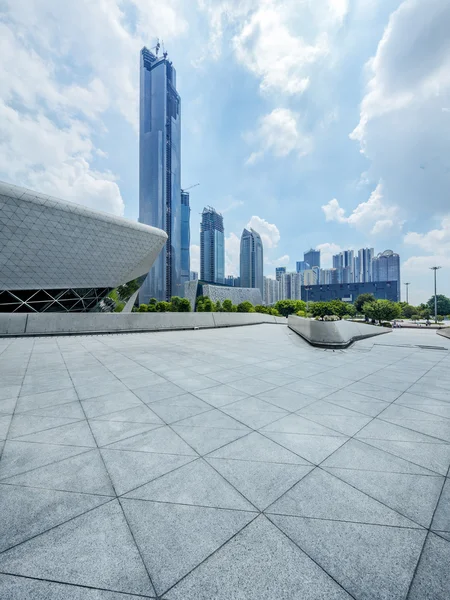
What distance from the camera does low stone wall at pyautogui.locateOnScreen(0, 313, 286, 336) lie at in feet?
51.4

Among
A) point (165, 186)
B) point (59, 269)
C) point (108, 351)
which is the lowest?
point (108, 351)

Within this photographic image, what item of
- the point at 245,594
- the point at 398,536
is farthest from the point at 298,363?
the point at 245,594

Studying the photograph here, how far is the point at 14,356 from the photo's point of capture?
9453 mm

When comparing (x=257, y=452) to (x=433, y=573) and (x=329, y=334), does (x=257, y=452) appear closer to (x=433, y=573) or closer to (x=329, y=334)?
(x=433, y=573)

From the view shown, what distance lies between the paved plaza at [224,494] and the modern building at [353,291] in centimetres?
15912

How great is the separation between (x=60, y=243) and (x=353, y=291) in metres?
171

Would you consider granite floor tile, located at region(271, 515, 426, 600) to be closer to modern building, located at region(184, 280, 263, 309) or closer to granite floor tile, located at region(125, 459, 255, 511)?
granite floor tile, located at region(125, 459, 255, 511)

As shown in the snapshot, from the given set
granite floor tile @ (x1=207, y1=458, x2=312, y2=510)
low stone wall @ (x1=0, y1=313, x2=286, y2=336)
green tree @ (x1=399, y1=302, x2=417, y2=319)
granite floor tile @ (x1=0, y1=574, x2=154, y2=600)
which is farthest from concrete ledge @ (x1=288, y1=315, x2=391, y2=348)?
green tree @ (x1=399, y1=302, x2=417, y2=319)

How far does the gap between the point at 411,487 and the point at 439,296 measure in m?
111

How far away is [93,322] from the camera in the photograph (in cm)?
1773

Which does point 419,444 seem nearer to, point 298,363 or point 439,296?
point 298,363

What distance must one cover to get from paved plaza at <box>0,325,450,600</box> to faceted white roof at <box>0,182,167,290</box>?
2776cm

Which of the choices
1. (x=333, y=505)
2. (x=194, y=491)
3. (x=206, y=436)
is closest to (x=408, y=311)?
(x=206, y=436)

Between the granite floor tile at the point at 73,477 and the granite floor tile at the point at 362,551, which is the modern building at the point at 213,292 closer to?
the granite floor tile at the point at 73,477
